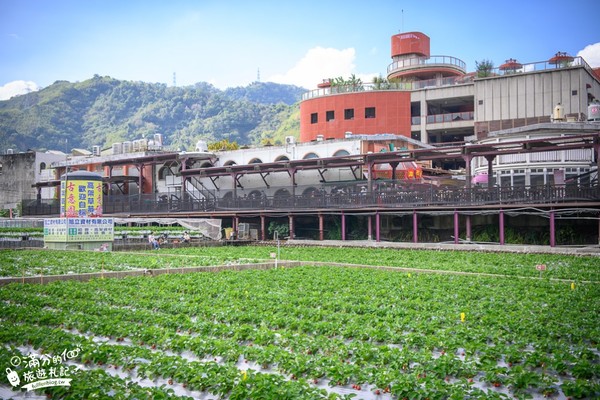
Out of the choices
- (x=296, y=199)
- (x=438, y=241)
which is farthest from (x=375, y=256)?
(x=296, y=199)

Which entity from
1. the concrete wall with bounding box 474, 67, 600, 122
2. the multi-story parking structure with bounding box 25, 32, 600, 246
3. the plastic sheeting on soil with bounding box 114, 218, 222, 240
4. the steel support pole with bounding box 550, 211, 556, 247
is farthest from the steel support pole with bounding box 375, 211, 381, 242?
the concrete wall with bounding box 474, 67, 600, 122

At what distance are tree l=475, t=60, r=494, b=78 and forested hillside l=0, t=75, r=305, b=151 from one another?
59.9 m

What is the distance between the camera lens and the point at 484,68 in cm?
6375

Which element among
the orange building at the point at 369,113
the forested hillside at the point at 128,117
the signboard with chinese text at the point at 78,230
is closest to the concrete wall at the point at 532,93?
the orange building at the point at 369,113

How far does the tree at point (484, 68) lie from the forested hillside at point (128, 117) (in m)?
59.9

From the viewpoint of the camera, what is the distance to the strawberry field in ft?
34.0

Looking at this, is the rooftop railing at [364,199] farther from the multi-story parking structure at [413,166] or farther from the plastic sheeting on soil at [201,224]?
the plastic sheeting on soil at [201,224]

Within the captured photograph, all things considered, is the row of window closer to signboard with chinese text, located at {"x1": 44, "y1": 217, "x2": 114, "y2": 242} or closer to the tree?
the tree

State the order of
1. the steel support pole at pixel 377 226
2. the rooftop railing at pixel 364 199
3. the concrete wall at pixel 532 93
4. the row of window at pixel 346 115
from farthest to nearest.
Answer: the row of window at pixel 346 115 → the concrete wall at pixel 532 93 → the steel support pole at pixel 377 226 → the rooftop railing at pixel 364 199

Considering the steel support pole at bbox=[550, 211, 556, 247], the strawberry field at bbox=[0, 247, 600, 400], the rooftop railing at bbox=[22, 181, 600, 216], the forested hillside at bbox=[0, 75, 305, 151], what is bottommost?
the strawberry field at bbox=[0, 247, 600, 400]

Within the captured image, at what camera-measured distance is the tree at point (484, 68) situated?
199 feet

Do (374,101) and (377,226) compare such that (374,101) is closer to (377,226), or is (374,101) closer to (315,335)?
(377,226)

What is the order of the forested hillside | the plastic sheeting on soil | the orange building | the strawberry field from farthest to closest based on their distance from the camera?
the forested hillside < the orange building < the plastic sheeting on soil < the strawberry field

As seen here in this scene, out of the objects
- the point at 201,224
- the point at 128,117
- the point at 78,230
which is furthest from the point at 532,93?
the point at 128,117
